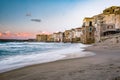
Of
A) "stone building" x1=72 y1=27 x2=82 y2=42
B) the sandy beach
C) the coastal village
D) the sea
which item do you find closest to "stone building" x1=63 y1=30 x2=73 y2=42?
"stone building" x1=72 y1=27 x2=82 y2=42

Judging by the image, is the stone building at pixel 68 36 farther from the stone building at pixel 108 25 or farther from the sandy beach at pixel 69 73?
the sandy beach at pixel 69 73

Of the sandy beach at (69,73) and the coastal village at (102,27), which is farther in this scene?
the coastal village at (102,27)

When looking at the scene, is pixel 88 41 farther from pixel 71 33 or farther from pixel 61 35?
pixel 61 35

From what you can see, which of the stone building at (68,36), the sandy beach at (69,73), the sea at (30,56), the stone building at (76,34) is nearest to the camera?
the sandy beach at (69,73)

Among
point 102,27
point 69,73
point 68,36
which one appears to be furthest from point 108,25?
point 68,36

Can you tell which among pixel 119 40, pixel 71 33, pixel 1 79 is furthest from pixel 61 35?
pixel 1 79

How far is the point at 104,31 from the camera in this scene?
192 ft

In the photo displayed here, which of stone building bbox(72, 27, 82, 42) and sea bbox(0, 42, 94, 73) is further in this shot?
stone building bbox(72, 27, 82, 42)

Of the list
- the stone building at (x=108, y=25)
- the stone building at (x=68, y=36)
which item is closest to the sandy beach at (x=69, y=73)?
the stone building at (x=108, y=25)

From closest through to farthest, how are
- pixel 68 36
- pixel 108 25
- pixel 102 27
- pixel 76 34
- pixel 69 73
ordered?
pixel 69 73, pixel 102 27, pixel 108 25, pixel 76 34, pixel 68 36

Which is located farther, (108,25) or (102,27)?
(108,25)

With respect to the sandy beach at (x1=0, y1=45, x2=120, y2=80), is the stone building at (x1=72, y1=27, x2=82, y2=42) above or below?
above

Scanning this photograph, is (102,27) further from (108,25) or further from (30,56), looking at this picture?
(30,56)

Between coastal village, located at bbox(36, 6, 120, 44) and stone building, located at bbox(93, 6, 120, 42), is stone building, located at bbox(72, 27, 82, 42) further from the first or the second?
stone building, located at bbox(93, 6, 120, 42)
